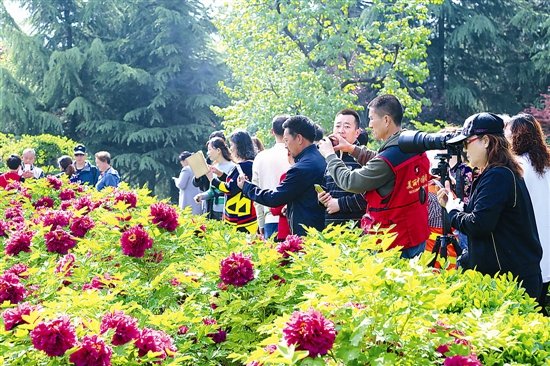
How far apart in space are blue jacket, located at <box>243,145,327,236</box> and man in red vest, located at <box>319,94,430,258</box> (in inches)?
20.8

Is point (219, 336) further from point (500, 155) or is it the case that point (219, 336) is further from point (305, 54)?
point (305, 54)

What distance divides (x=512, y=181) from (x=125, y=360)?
7.83 ft

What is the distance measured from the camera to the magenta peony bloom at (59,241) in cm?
414

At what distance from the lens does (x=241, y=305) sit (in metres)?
2.75

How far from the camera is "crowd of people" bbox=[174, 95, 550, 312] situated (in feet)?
11.8

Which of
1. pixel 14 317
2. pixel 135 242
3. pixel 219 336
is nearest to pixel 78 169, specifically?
pixel 135 242

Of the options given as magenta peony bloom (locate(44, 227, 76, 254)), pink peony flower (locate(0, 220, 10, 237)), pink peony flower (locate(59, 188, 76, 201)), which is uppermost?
magenta peony bloom (locate(44, 227, 76, 254))

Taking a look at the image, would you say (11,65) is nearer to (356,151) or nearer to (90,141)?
(90,141)

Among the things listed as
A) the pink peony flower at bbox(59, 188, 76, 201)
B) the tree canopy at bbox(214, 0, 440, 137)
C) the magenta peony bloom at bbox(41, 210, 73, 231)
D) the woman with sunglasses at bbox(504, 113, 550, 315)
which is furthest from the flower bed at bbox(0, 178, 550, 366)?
the tree canopy at bbox(214, 0, 440, 137)

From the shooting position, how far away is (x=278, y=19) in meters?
15.5

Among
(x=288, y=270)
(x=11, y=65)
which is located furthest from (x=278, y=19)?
(x=11, y=65)

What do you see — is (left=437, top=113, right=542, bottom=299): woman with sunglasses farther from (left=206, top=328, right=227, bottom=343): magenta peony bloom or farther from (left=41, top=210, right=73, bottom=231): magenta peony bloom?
(left=41, top=210, right=73, bottom=231): magenta peony bloom

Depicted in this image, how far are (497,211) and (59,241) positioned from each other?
279 centimetres

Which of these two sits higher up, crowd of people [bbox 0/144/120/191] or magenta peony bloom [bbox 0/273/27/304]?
magenta peony bloom [bbox 0/273/27/304]
